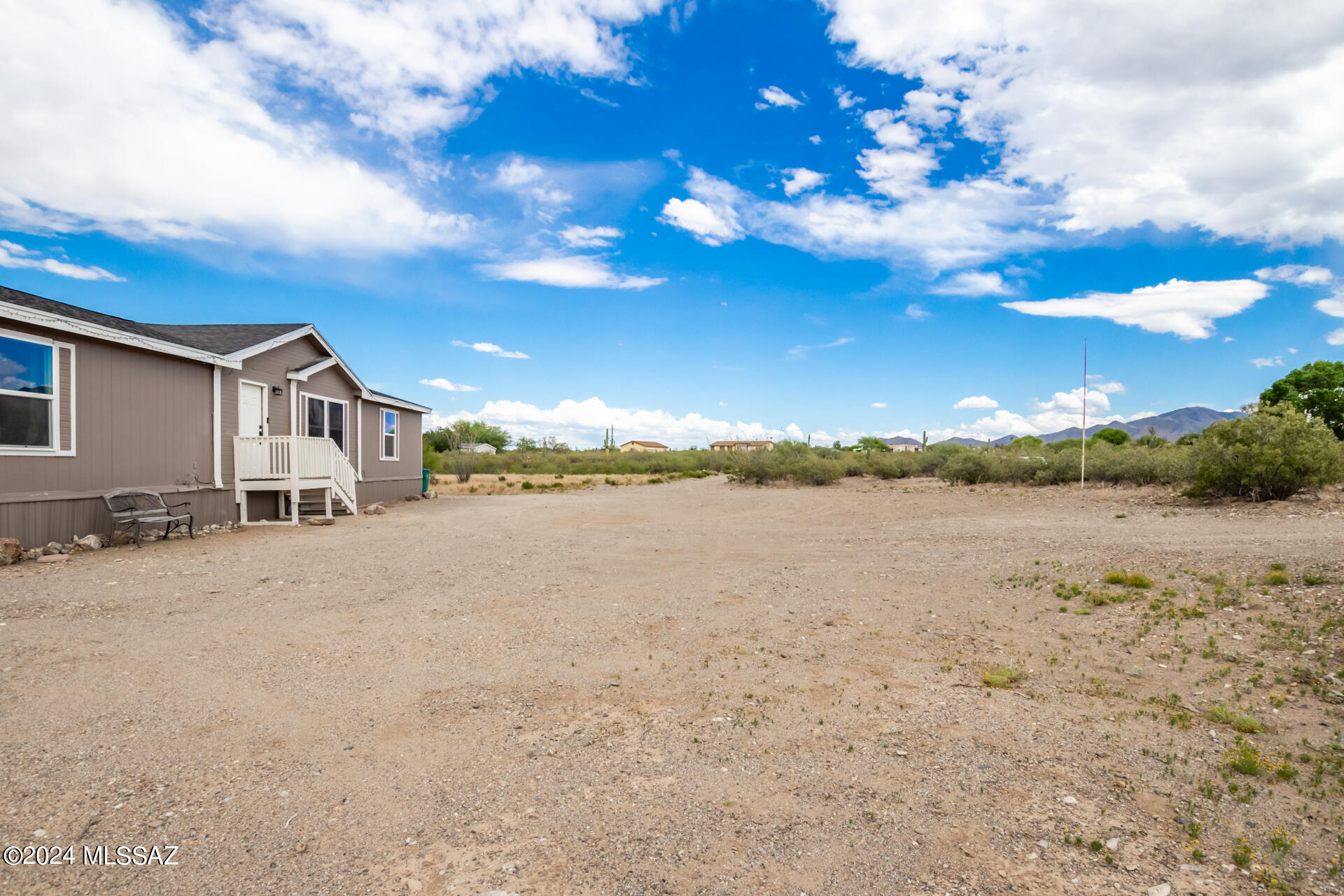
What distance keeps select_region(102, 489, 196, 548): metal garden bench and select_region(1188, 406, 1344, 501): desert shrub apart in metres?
20.7

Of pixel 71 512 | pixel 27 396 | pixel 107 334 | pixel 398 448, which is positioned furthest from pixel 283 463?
pixel 398 448

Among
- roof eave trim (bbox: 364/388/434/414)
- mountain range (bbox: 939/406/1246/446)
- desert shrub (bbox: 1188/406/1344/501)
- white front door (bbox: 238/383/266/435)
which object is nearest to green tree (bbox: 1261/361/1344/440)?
mountain range (bbox: 939/406/1246/446)

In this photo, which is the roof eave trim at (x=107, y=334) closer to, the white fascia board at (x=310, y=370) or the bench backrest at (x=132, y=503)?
the white fascia board at (x=310, y=370)

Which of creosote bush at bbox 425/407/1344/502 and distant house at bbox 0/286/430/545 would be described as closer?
distant house at bbox 0/286/430/545

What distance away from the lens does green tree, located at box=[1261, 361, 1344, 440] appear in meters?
35.7

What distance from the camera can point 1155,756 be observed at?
3691 mm

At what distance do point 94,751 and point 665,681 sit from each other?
11.0 ft

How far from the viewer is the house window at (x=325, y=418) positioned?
1595 centimetres

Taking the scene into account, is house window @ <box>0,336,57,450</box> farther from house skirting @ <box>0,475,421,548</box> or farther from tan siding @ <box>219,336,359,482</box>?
tan siding @ <box>219,336,359,482</box>

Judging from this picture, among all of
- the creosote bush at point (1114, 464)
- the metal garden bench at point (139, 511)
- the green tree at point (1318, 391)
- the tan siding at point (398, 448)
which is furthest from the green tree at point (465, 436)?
the green tree at point (1318, 391)

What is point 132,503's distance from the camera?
34.2 feet

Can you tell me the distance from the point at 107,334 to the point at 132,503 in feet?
8.72

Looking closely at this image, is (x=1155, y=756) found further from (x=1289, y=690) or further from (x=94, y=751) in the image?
(x=94, y=751)

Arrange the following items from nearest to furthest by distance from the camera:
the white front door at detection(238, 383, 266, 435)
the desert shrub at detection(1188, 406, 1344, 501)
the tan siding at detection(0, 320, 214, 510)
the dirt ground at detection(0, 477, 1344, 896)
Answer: the dirt ground at detection(0, 477, 1344, 896), the tan siding at detection(0, 320, 214, 510), the white front door at detection(238, 383, 266, 435), the desert shrub at detection(1188, 406, 1344, 501)
